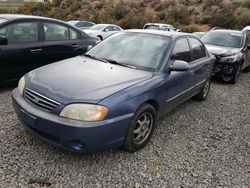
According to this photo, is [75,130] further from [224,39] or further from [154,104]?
[224,39]

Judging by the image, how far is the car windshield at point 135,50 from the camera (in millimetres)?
3811

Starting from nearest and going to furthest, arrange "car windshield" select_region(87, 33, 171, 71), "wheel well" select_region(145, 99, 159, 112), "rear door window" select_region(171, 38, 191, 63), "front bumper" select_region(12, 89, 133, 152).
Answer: "front bumper" select_region(12, 89, 133, 152) < "wheel well" select_region(145, 99, 159, 112) < "car windshield" select_region(87, 33, 171, 71) < "rear door window" select_region(171, 38, 191, 63)

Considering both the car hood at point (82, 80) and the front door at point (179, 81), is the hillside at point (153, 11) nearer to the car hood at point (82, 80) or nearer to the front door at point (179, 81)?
the front door at point (179, 81)

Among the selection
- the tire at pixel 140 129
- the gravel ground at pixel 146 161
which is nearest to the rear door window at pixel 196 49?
the gravel ground at pixel 146 161

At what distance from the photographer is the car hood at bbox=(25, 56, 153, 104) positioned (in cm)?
289

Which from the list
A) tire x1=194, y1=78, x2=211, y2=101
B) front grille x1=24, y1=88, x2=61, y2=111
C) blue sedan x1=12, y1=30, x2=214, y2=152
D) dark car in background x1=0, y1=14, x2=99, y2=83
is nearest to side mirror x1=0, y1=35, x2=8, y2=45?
dark car in background x1=0, y1=14, x2=99, y2=83

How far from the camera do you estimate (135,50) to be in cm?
400

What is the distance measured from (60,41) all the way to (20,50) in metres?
1.00

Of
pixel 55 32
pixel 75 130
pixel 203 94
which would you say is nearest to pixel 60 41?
pixel 55 32

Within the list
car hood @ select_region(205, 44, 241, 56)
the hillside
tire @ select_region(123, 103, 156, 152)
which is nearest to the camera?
tire @ select_region(123, 103, 156, 152)

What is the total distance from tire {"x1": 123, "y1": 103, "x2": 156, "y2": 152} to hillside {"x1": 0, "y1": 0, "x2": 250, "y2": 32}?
21.6m

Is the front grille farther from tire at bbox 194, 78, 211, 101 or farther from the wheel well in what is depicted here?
tire at bbox 194, 78, 211, 101

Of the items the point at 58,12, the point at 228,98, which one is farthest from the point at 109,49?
the point at 58,12

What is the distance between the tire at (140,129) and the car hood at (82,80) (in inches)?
15.8
